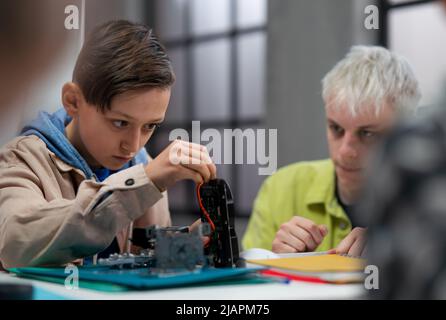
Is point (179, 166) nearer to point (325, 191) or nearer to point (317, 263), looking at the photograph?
point (317, 263)

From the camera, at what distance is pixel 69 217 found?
886mm

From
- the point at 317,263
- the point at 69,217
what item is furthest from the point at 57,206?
the point at 317,263

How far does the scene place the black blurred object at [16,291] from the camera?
70 cm

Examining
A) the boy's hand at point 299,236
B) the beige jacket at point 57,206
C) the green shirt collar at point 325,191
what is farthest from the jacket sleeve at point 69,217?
the green shirt collar at point 325,191

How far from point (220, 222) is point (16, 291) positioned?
27 centimetres

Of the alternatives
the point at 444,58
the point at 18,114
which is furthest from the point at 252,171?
the point at 444,58

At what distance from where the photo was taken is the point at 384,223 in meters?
0.31

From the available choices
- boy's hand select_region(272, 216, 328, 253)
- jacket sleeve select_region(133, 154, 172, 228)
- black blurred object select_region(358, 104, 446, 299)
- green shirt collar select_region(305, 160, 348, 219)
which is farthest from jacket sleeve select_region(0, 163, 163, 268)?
black blurred object select_region(358, 104, 446, 299)

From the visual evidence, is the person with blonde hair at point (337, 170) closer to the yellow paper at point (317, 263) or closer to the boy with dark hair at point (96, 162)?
the yellow paper at point (317, 263)

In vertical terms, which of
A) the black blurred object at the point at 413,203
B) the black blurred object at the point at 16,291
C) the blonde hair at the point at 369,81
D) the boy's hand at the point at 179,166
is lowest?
the black blurred object at the point at 16,291

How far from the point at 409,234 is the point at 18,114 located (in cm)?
88

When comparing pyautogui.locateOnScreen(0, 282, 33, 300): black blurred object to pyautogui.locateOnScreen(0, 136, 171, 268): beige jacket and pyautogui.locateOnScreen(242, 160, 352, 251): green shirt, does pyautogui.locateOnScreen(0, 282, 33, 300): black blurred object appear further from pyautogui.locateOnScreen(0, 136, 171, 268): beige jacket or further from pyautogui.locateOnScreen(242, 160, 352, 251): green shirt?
pyautogui.locateOnScreen(242, 160, 352, 251): green shirt

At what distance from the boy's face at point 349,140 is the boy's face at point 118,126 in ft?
0.98
